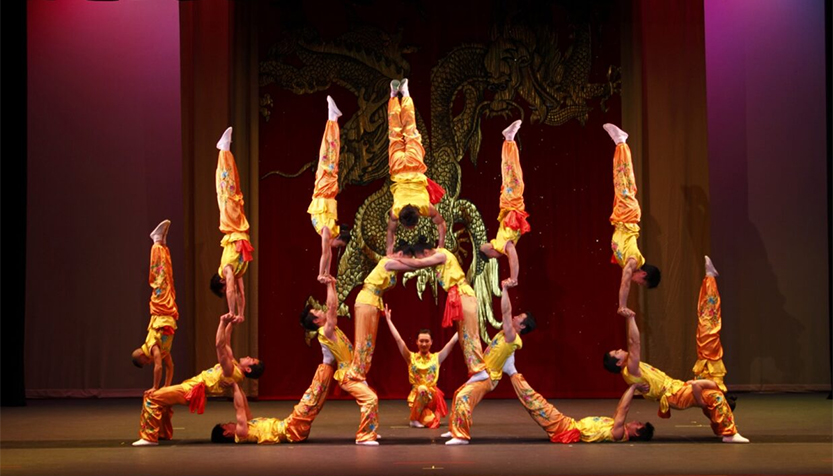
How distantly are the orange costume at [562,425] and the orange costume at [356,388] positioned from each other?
0.85 metres

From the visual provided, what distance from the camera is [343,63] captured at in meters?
8.82

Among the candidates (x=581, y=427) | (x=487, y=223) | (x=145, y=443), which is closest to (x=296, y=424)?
(x=145, y=443)

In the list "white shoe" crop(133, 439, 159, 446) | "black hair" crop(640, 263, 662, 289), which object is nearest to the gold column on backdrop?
"black hair" crop(640, 263, 662, 289)

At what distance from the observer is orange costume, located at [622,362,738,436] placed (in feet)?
20.1

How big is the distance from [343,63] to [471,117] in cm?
115

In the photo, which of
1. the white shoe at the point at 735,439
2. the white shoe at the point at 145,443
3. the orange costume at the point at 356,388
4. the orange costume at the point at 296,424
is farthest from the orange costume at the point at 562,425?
the white shoe at the point at 145,443

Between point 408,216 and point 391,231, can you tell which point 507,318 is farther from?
point 391,231

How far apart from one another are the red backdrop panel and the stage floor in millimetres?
755

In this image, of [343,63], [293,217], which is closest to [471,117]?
[343,63]

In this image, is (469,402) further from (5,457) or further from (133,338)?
(133,338)

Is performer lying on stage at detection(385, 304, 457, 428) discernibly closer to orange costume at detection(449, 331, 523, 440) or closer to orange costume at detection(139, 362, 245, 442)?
orange costume at detection(449, 331, 523, 440)

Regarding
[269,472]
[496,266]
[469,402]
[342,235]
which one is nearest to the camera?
[269,472]

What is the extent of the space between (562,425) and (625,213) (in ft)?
5.32

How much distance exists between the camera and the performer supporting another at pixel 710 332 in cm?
649
